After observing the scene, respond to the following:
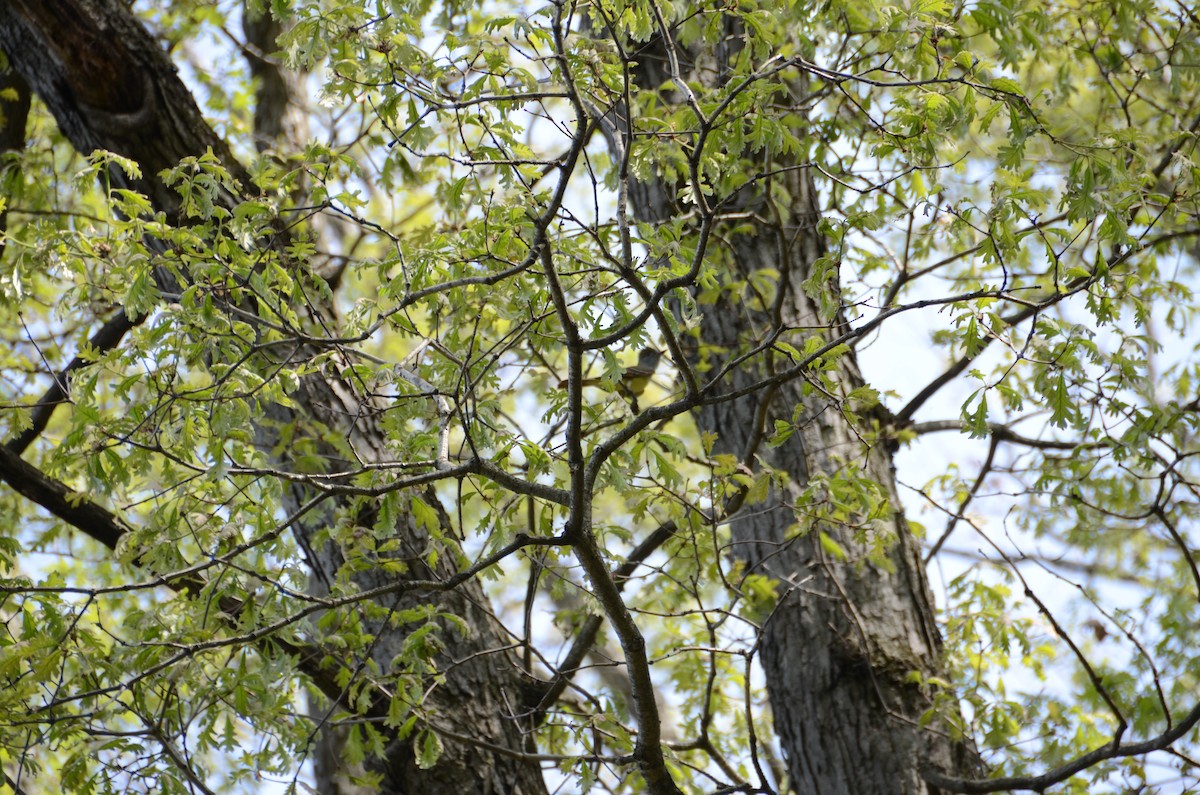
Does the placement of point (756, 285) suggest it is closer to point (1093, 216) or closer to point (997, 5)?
point (997, 5)

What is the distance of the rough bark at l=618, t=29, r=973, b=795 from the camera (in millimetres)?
4078

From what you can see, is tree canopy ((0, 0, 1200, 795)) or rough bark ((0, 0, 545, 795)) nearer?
tree canopy ((0, 0, 1200, 795))

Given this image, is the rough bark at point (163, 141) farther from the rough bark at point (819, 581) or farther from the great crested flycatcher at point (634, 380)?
the rough bark at point (819, 581)

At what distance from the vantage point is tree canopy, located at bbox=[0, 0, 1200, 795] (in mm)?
2863

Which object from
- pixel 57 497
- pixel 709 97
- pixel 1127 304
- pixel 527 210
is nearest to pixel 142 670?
pixel 57 497

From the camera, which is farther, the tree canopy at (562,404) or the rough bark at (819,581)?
the rough bark at (819,581)

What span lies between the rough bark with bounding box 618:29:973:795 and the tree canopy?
0.06 ft

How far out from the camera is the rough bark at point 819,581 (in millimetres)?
4078

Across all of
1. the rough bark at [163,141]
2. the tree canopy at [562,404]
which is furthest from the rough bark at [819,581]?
the rough bark at [163,141]

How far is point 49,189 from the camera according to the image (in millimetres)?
5379

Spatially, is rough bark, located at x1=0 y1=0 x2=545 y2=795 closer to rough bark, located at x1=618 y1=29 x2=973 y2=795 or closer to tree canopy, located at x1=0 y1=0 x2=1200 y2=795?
tree canopy, located at x1=0 y1=0 x2=1200 y2=795

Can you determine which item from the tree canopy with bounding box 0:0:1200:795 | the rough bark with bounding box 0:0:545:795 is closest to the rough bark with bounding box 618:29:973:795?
the tree canopy with bounding box 0:0:1200:795

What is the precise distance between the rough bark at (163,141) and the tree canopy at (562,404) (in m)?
0.02

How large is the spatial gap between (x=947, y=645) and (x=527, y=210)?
9.05 feet
